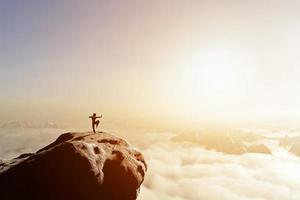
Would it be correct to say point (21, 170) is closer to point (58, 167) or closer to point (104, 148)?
point (58, 167)

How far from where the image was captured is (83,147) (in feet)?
122

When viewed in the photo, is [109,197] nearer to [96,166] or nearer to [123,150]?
[96,166]

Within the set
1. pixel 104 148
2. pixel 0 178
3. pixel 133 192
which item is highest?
pixel 104 148

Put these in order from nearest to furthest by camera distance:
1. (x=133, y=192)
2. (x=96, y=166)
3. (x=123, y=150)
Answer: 1. (x=96, y=166)
2. (x=133, y=192)
3. (x=123, y=150)

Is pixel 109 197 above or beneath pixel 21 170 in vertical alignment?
beneath

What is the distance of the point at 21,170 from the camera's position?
35938 mm

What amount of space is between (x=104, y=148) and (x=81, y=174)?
690 centimetres

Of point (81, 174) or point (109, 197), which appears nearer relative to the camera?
point (81, 174)

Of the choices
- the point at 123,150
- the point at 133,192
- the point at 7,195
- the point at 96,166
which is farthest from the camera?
the point at 123,150

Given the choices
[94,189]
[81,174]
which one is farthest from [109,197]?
[81,174]

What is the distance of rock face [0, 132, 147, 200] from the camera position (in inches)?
1345

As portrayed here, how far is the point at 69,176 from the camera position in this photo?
1363 inches

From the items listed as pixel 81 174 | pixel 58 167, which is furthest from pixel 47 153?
pixel 81 174

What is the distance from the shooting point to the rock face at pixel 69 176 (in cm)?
3416
